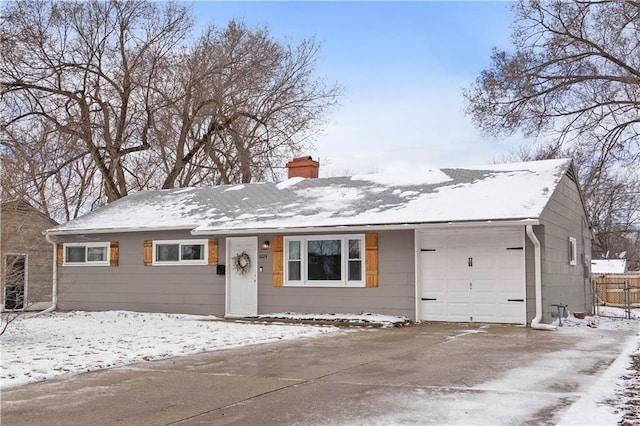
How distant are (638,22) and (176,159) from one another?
1803cm

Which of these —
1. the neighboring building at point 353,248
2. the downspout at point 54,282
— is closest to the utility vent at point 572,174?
the neighboring building at point 353,248

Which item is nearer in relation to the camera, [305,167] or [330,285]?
[330,285]

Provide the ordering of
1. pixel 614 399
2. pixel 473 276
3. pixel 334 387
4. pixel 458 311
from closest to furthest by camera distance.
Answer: pixel 614 399 < pixel 334 387 < pixel 473 276 < pixel 458 311

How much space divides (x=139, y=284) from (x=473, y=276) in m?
8.98

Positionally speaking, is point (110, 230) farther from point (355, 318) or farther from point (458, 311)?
point (458, 311)

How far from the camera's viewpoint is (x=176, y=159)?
27.1 metres

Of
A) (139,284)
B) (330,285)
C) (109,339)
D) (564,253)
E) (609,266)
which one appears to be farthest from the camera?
(609,266)

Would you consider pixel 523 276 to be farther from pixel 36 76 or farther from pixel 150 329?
pixel 36 76

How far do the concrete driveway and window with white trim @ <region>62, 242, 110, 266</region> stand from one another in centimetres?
936

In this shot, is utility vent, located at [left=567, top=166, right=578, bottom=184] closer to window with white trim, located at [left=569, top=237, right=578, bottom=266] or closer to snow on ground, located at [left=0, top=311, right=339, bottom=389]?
window with white trim, located at [left=569, top=237, right=578, bottom=266]

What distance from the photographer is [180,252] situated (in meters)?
16.8

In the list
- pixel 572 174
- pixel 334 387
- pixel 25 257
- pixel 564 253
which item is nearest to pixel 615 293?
pixel 572 174

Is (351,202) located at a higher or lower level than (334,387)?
higher

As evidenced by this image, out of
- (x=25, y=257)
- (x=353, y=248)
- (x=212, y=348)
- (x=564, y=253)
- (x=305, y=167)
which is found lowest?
(x=212, y=348)
